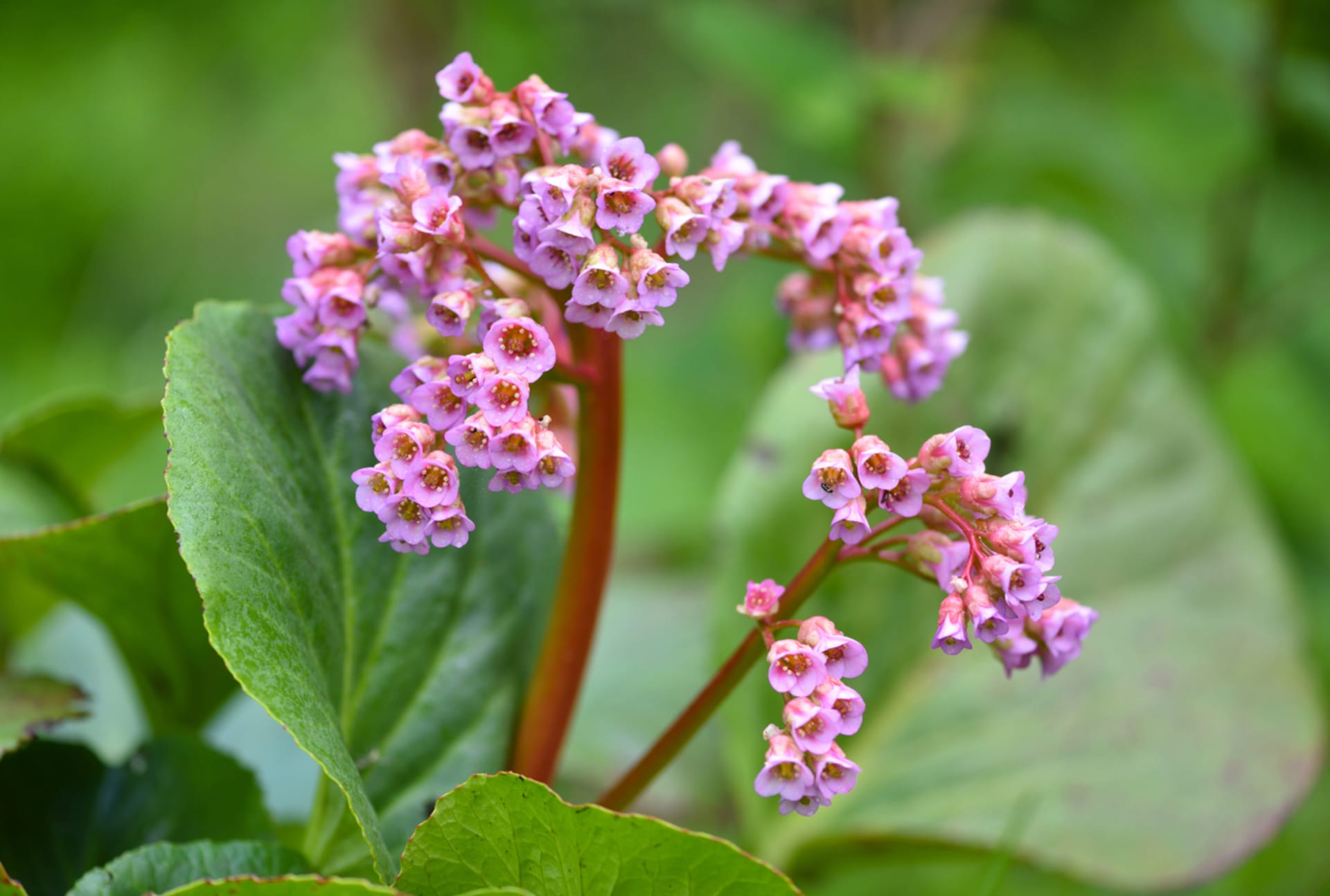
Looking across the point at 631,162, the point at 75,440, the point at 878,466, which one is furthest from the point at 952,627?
the point at 75,440

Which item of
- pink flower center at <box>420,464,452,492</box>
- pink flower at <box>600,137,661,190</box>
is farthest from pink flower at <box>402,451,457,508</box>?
pink flower at <box>600,137,661,190</box>

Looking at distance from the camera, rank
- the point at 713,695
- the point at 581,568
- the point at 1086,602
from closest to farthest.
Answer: the point at 713,695, the point at 581,568, the point at 1086,602

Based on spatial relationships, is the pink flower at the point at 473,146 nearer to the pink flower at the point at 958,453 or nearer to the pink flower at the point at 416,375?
the pink flower at the point at 416,375

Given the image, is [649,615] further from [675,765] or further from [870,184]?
[870,184]

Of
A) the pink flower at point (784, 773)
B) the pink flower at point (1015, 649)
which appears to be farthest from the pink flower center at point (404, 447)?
the pink flower at point (1015, 649)

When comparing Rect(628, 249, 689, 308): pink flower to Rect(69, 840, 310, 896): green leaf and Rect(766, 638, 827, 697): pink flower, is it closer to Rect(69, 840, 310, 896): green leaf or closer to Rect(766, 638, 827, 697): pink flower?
Rect(766, 638, 827, 697): pink flower

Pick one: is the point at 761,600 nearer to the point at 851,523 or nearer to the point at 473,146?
the point at 851,523

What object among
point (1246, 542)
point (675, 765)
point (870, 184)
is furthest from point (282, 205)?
point (1246, 542)
